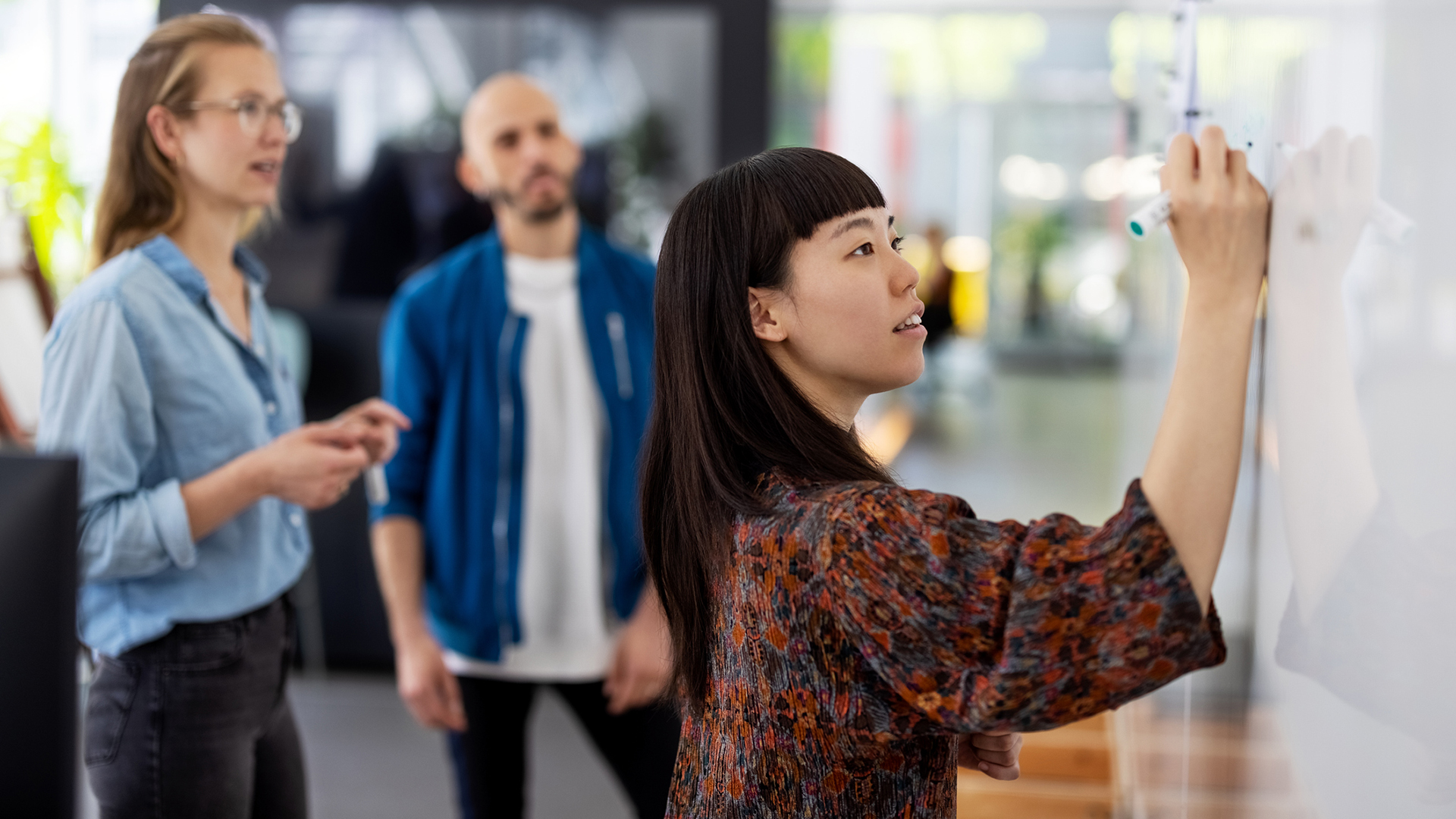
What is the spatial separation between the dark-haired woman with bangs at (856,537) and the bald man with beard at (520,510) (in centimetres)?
104

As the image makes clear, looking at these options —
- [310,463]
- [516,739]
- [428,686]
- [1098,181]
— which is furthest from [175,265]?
[1098,181]

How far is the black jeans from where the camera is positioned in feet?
5.01

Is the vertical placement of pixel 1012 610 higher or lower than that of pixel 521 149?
lower

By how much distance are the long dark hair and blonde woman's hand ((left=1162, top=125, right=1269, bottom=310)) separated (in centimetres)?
27

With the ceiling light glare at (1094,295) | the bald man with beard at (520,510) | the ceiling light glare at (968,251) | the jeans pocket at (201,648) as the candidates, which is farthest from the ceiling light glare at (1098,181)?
the jeans pocket at (201,648)

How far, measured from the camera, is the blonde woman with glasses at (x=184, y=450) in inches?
58.8

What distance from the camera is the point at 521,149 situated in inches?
92.5

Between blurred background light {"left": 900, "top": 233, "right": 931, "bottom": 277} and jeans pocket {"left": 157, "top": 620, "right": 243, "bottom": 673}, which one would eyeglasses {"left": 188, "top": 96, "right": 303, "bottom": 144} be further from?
blurred background light {"left": 900, "top": 233, "right": 931, "bottom": 277}

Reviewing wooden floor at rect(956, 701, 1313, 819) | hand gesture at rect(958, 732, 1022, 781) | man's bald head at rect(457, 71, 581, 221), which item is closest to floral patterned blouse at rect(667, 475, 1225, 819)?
A: hand gesture at rect(958, 732, 1022, 781)

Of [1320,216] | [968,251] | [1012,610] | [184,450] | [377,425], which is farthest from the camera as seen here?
[968,251]

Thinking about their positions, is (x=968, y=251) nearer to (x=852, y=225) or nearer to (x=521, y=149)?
(x=521, y=149)

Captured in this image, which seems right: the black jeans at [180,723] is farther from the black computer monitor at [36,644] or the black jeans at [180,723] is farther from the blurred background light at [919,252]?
the blurred background light at [919,252]

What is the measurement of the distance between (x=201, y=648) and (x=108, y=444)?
0.30 metres

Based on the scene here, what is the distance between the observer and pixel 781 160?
Answer: 3.56 ft
